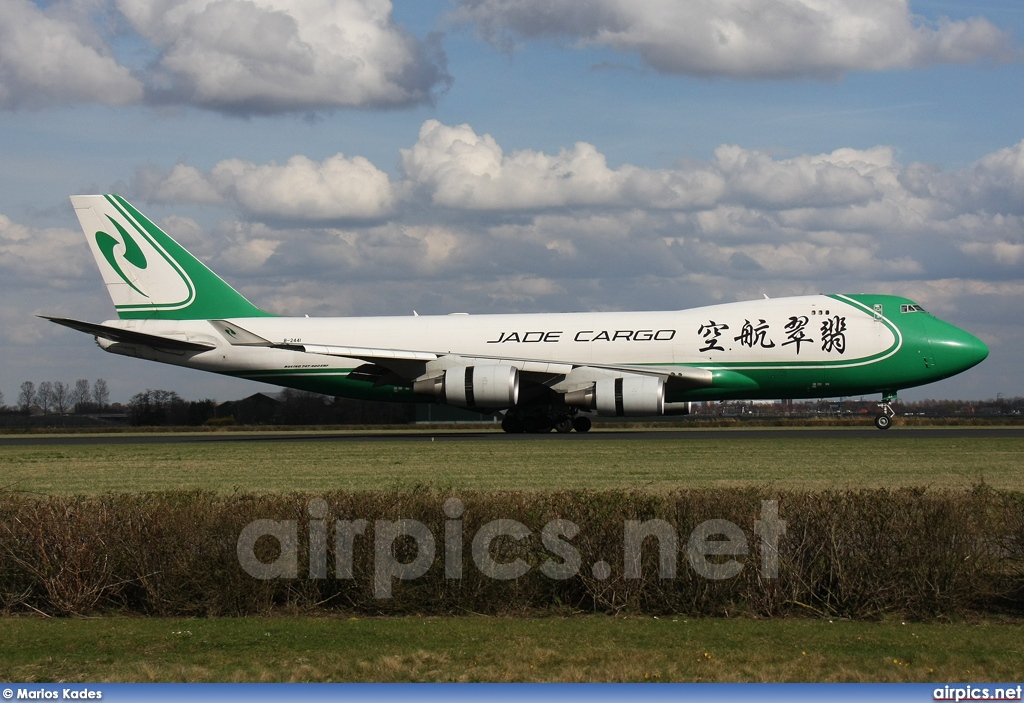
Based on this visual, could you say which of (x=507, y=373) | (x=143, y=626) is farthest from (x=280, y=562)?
(x=507, y=373)

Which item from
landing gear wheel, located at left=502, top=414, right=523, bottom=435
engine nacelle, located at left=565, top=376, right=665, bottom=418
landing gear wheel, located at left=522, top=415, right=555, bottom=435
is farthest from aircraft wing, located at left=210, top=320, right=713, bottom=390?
landing gear wheel, located at left=502, top=414, right=523, bottom=435

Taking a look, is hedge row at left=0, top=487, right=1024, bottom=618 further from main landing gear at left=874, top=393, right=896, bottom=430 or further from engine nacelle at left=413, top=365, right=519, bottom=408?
main landing gear at left=874, top=393, right=896, bottom=430

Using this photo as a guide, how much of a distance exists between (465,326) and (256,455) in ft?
45.7

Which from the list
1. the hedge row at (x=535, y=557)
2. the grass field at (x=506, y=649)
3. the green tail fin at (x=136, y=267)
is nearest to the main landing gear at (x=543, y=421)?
the green tail fin at (x=136, y=267)

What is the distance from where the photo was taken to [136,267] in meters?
47.1

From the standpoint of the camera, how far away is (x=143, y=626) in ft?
37.2

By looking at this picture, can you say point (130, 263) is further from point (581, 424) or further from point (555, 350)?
point (581, 424)

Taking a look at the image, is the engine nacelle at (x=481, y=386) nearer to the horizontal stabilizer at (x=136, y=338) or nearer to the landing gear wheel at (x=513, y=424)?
the landing gear wheel at (x=513, y=424)

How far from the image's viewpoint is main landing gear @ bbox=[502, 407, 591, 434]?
43.4 m

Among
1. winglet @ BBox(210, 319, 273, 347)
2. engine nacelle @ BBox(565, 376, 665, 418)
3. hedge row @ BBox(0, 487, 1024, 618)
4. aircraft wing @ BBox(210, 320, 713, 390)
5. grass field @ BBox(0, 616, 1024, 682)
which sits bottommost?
grass field @ BBox(0, 616, 1024, 682)

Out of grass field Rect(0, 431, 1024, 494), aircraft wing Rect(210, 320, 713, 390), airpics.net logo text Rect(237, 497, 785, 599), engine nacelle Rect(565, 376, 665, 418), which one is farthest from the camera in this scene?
aircraft wing Rect(210, 320, 713, 390)

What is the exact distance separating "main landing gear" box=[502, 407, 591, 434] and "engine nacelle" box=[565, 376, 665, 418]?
12.1 feet

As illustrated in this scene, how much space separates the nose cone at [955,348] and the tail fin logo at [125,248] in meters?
31.5

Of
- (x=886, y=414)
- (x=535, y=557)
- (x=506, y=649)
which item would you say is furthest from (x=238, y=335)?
(x=506, y=649)
